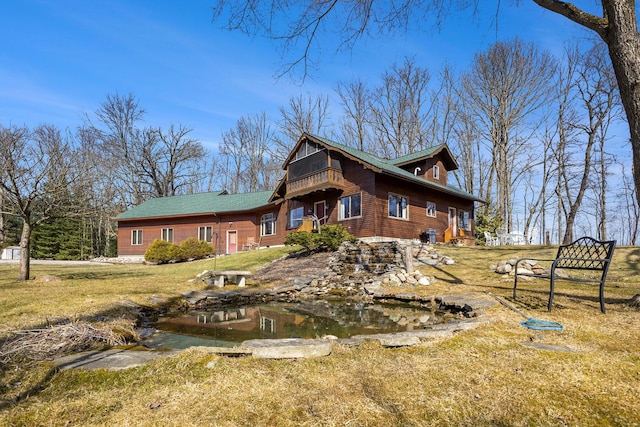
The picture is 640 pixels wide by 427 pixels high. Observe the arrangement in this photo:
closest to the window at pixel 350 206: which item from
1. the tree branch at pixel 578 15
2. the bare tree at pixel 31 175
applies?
the bare tree at pixel 31 175

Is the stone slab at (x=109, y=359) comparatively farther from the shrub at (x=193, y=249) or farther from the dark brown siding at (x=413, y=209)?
the shrub at (x=193, y=249)

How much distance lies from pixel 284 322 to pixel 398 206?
40.6 feet

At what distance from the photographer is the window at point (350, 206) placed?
57.1ft

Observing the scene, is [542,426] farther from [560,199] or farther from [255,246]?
[560,199]

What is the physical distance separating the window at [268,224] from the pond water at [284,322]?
15317 mm

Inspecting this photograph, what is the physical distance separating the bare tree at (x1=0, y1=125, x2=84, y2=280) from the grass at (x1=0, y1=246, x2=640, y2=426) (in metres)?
9.17

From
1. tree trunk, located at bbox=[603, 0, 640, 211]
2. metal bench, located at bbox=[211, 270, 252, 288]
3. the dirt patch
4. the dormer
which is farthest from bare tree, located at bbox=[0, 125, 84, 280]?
the dormer

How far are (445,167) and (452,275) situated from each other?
13.5 metres

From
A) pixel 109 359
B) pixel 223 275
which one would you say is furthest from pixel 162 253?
pixel 109 359

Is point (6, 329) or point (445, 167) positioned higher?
point (445, 167)

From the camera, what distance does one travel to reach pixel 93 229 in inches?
1369

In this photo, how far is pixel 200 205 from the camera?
2706cm

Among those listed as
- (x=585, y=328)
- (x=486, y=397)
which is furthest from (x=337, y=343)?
(x=585, y=328)

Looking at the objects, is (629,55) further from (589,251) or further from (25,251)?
(25,251)
